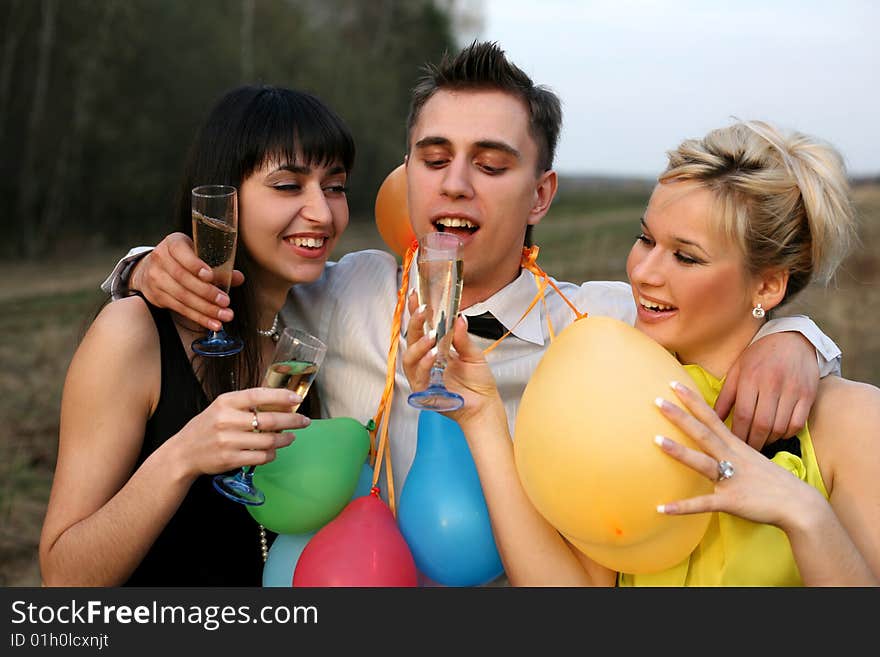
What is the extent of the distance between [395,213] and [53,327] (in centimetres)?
800

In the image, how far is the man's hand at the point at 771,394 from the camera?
2434 millimetres

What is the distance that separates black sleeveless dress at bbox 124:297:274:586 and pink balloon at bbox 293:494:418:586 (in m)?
0.49

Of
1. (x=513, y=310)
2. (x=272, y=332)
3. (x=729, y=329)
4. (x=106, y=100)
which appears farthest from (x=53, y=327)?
(x=106, y=100)

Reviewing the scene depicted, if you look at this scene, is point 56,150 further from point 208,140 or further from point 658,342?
point 658,342

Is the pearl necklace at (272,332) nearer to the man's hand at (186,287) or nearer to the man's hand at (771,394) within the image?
the man's hand at (186,287)

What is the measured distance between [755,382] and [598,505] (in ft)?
2.16

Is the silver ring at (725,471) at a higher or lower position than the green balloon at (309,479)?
higher

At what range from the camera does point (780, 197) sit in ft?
8.36

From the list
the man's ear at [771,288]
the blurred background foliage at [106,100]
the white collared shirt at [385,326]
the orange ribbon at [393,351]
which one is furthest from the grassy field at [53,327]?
the blurred background foliage at [106,100]

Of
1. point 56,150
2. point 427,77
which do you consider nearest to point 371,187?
point 56,150

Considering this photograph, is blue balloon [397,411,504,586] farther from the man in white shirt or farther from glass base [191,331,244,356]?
glass base [191,331,244,356]

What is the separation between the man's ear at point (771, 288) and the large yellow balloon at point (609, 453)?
49cm

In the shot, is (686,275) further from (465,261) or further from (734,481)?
(465,261)
